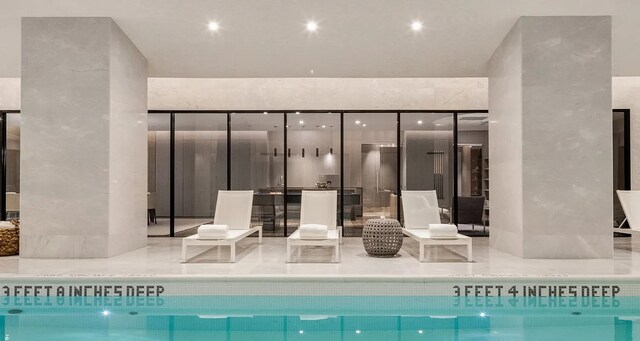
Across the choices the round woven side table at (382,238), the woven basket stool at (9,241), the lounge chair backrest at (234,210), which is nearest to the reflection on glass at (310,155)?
the lounge chair backrest at (234,210)

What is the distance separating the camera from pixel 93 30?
695cm

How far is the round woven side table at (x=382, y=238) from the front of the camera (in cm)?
693

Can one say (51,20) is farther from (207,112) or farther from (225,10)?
(207,112)

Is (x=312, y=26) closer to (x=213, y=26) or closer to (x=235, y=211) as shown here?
(x=213, y=26)

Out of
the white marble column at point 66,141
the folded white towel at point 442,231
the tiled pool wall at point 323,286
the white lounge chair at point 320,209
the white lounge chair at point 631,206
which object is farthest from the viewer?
the white lounge chair at point 320,209

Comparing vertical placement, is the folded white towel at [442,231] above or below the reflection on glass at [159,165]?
below

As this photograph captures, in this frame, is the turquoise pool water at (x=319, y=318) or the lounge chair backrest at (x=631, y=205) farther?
the lounge chair backrest at (x=631, y=205)

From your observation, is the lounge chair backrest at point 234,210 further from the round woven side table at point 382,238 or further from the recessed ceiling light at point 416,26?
the recessed ceiling light at point 416,26

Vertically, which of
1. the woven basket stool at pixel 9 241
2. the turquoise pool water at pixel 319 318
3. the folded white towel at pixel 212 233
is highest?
the folded white towel at pixel 212 233

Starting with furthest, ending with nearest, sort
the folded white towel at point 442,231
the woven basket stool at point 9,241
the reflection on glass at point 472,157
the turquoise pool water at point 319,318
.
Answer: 1. the reflection on glass at point 472,157
2. the woven basket stool at point 9,241
3. the folded white towel at point 442,231
4. the turquoise pool water at point 319,318

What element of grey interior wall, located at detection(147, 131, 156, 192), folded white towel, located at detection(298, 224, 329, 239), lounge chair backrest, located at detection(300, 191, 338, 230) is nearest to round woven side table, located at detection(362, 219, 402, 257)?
folded white towel, located at detection(298, 224, 329, 239)

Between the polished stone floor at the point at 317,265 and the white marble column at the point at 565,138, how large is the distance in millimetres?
440

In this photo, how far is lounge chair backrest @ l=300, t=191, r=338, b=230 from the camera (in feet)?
27.1

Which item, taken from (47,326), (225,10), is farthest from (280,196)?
(47,326)
